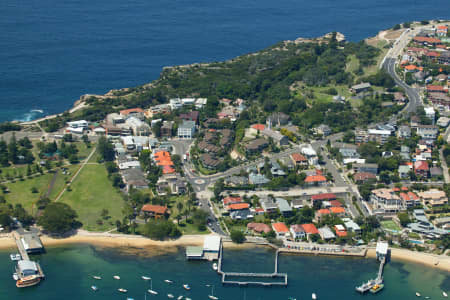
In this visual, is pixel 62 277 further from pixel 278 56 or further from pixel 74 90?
pixel 278 56

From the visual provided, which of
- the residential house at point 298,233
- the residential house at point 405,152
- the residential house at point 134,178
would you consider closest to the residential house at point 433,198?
the residential house at point 405,152

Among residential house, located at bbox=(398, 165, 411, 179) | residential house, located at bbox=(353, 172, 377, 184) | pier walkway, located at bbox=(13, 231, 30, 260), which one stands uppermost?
residential house, located at bbox=(398, 165, 411, 179)

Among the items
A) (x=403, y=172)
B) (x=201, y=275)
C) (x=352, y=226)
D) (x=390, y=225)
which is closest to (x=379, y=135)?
(x=403, y=172)

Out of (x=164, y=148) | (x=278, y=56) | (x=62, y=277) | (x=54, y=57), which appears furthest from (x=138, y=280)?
(x=54, y=57)

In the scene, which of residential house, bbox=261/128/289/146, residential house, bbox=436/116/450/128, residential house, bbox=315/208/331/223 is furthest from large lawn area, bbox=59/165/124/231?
residential house, bbox=436/116/450/128

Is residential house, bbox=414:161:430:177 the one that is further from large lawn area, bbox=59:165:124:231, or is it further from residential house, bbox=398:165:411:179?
large lawn area, bbox=59:165:124:231

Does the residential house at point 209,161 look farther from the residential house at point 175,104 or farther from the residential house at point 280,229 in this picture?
the residential house at point 175,104
